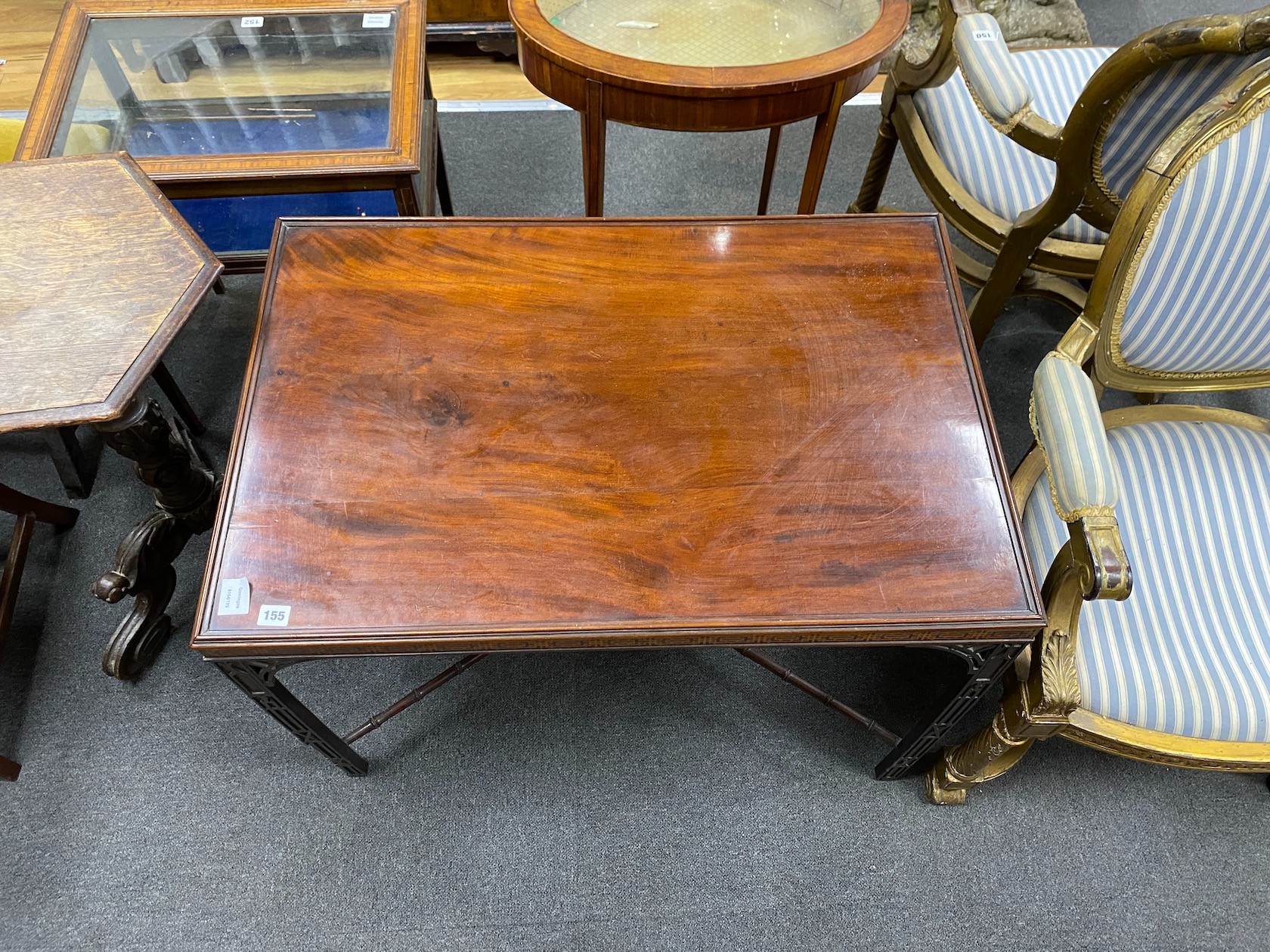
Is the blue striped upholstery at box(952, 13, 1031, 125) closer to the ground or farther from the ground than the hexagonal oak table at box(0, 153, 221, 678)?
farther from the ground

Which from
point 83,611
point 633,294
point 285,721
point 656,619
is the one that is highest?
point 633,294

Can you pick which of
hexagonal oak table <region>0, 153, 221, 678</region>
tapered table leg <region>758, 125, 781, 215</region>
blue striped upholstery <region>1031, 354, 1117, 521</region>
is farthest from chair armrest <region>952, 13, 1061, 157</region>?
hexagonal oak table <region>0, 153, 221, 678</region>

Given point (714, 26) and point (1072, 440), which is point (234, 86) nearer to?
point (714, 26)

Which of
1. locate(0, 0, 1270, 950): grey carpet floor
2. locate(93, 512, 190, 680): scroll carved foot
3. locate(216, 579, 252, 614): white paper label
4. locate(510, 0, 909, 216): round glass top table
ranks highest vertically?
locate(510, 0, 909, 216): round glass top table

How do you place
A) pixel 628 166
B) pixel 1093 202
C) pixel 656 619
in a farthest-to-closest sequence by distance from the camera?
1. pixel 628 166
2. pixel 1093 202
3. pixel 656 619

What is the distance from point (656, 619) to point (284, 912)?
739 mm

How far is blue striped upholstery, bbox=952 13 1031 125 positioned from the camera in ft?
3.55

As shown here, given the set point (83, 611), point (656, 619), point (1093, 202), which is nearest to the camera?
point (656, 619)

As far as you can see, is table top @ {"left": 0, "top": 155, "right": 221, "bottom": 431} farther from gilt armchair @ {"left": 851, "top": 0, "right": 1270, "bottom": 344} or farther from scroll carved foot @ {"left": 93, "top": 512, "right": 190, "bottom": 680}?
gilt armchair @ {"left": 851, "top": 0, "right": 1270, "bottom": 344}

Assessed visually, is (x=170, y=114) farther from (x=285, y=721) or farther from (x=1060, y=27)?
(x=1060, y=27)

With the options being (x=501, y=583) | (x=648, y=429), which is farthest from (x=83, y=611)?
(x=648, y=429)

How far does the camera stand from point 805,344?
0.96 m

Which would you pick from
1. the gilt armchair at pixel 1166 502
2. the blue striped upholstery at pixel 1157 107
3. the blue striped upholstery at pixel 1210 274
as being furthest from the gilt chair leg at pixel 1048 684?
the blue striped upholstery at pixel 1157 107

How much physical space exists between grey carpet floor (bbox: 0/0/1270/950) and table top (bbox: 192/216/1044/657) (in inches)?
15.6
